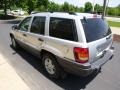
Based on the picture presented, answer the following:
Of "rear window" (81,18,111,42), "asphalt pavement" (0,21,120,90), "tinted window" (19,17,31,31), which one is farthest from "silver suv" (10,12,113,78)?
"tinted window" (19,17,31,31)

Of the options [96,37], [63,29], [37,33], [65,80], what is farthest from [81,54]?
[37,33]

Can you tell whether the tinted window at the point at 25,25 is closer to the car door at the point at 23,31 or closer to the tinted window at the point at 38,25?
the car door at the point at 23,31

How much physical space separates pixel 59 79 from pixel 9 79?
1412mm

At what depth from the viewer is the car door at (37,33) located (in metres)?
5.29

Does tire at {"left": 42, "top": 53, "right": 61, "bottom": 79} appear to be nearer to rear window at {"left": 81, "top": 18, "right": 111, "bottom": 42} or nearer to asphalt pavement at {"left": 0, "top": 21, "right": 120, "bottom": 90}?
asphalt pavement at {"left": 0, "top": 21, "right": 120, "bottom": 90}

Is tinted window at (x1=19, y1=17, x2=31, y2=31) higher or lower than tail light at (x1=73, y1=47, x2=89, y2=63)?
higher

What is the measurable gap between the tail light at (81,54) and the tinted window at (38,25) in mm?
1577

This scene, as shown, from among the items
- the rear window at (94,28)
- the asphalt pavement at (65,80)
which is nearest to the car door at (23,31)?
the asphalt pavement at (65,80)

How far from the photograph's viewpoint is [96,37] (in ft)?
14.6

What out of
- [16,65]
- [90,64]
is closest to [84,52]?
[90,64]

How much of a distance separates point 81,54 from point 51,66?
4.33 ft

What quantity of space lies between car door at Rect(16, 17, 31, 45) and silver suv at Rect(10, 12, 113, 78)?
63cm

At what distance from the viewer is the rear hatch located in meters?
4.18

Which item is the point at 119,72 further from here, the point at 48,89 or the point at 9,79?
the point at 9,79
